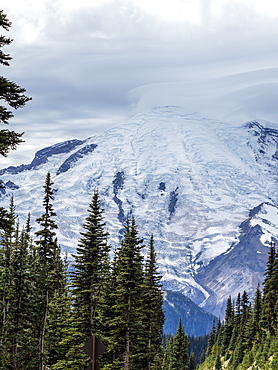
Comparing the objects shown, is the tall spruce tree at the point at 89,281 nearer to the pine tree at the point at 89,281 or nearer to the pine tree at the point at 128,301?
the pine tree at the point at 89,281

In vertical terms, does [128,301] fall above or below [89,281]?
below

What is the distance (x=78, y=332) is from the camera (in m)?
40.7

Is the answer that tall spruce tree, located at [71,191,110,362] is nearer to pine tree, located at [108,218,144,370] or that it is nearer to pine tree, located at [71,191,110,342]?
pine tree, located at [71,191,110,342]

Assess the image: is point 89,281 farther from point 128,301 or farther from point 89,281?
point 128,301

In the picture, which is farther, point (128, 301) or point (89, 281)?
point (128, 301)

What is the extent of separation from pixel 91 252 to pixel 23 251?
16.8 ft

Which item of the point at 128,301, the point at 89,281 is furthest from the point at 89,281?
the point at 128,301

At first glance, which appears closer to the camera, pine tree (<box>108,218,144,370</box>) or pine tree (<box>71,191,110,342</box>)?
pine tree (<box>71,191,110,342</box>)

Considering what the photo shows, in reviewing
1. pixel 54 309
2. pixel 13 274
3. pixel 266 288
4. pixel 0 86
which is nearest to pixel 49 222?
pixel 54 309

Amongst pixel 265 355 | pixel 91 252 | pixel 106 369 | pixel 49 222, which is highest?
pixel 49 222

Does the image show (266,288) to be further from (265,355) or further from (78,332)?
(78,332)

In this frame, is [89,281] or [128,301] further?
[128,301]

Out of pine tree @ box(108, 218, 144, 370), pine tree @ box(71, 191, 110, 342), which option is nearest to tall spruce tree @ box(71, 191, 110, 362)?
pine tree @ box(71, 191, 110, 342)

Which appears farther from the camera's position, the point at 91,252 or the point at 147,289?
the point at 147,289
